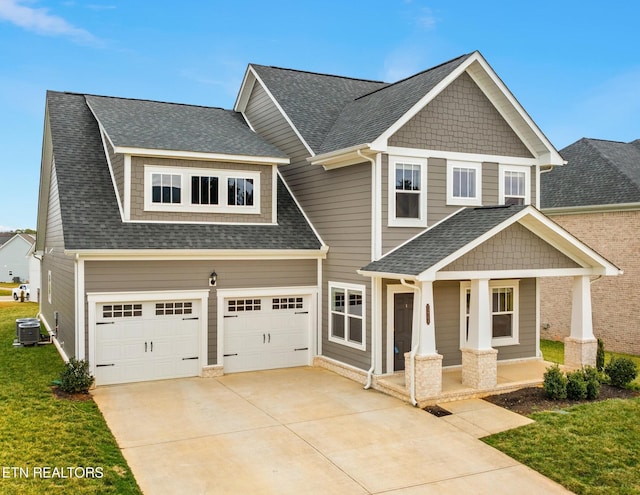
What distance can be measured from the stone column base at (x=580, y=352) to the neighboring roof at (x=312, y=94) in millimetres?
8621

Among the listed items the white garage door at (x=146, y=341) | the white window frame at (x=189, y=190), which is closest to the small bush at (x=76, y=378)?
the white garage door at (x=146, y=341)

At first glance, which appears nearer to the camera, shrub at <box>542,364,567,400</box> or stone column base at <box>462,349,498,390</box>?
shrub at <box>542,364,567,400</box>

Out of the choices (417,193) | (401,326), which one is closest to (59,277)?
(401,326)

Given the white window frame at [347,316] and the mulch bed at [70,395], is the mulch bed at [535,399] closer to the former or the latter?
the white window frame at [347,316]

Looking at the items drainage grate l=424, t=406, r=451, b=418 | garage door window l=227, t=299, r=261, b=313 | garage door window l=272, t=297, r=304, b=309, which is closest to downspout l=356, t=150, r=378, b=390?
drainage grate l=424, t=406, r=451, b=418

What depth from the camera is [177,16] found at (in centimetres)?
2228

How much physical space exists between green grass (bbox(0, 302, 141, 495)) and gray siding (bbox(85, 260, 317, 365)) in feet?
9.23

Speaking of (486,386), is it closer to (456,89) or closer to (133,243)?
(456,89)

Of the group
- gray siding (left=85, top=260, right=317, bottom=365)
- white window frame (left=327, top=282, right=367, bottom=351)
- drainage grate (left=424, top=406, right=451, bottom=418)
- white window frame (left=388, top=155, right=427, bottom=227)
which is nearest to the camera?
drainage grate (left=424, top=406, right=451, bottom=418)

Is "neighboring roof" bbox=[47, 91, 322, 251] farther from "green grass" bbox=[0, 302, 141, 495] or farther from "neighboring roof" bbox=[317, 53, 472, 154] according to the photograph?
"green grass" bbox=[0, 302, 141, 495]

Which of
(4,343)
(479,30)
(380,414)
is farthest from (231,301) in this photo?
(479,30)

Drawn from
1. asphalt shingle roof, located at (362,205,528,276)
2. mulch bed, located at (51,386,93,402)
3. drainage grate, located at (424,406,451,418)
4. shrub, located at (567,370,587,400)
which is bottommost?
drainage grate, located at (424,406,451,418)

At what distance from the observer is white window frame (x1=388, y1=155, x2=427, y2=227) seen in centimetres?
1436

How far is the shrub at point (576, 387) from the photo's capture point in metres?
13.0
